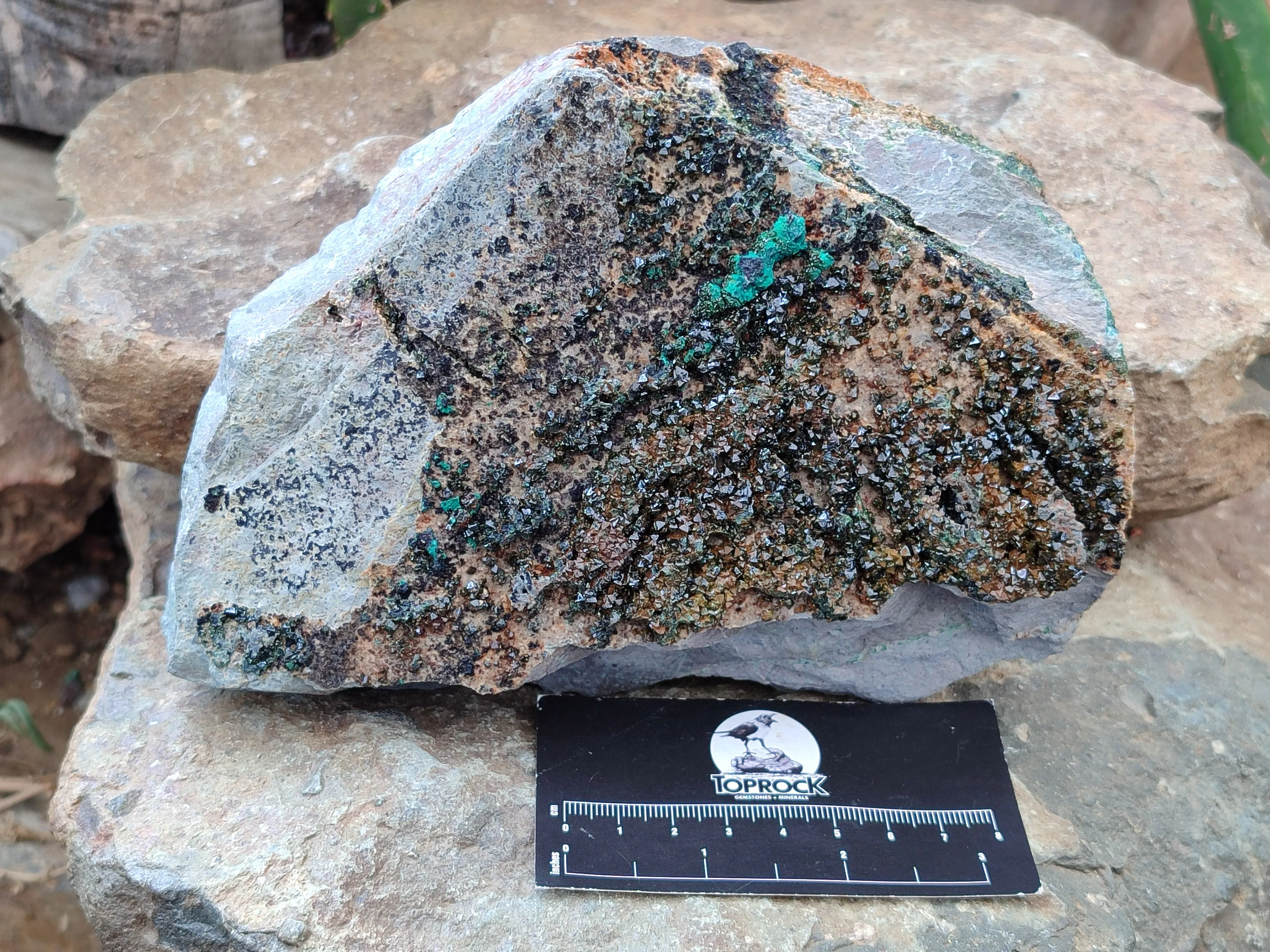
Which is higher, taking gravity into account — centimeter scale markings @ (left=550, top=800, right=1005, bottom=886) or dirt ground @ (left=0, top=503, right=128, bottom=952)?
centimeter scale markings @ (left=550, top=800, right=1005, bottom=886)

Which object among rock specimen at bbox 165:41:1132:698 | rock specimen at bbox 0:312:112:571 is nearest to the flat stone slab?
rock specimen at bbox 165:41:1132:698

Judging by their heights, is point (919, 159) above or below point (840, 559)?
above

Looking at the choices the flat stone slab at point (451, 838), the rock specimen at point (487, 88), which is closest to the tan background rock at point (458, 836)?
the flat stone slab at point (451, 838)

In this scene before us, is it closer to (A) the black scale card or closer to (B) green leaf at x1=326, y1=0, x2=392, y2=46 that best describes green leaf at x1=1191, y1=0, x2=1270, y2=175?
(A) the black scale card

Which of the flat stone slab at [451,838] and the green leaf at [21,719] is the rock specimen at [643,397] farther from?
the green leaf at [21,719]

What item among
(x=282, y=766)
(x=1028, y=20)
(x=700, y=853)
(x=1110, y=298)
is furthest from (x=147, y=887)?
(x=1028, y=20)

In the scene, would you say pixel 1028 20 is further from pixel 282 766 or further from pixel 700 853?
pixel 282 766

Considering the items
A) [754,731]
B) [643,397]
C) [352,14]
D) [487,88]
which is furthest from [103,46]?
[754,731]
